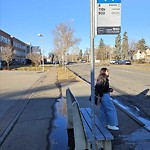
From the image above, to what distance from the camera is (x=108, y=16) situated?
4141 mm

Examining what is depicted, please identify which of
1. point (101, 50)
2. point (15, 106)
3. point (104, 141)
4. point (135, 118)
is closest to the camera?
point (104, 141)

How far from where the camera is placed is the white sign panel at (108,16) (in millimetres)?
4098

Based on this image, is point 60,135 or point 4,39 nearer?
point 60,135

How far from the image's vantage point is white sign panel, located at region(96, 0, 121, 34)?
4098mm

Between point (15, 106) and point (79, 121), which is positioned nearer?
point (79, 121)

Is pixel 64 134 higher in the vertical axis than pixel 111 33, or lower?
lower

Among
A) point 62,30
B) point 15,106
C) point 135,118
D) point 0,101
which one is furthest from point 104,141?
point 62,30

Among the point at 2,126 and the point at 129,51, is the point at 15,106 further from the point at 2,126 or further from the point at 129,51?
the point at 129,51

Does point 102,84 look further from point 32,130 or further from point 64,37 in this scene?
point 64,37

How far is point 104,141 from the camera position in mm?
5008

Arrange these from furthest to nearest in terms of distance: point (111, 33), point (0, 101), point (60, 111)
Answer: point (0, 101)
point (60, 111)
point (111, 33)

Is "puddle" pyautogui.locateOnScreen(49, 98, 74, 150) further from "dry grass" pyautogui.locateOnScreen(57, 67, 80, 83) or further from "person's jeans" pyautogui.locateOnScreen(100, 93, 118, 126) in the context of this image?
"dry grass" pyautogui.locateOnScreen(57, 67, 80, 83)

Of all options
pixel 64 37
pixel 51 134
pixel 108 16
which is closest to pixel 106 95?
pixel 51 134

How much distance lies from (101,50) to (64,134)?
132317 mm
